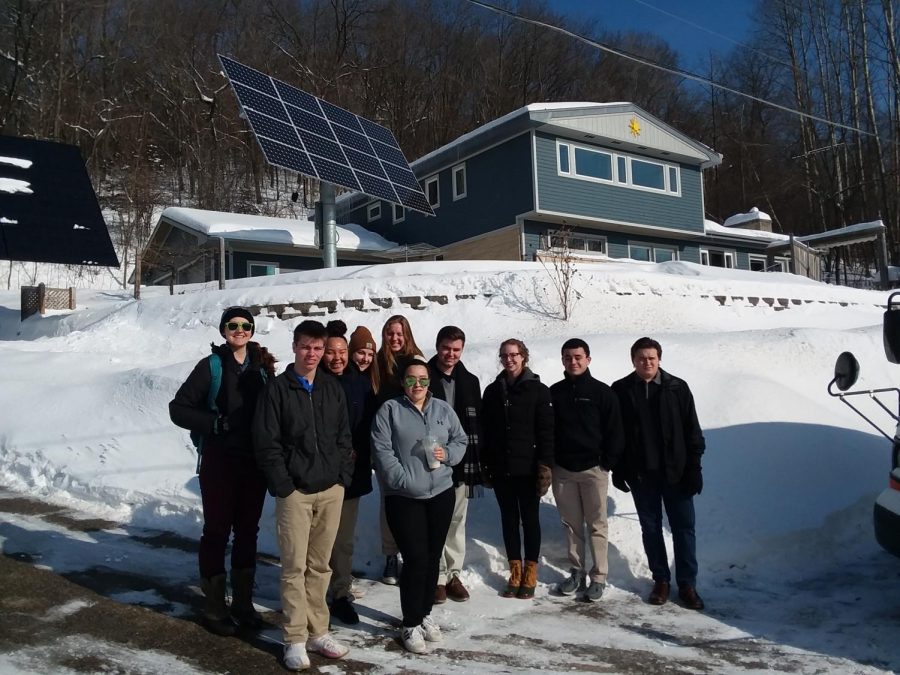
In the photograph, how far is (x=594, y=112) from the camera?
22938mm

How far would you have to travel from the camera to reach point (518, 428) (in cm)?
508

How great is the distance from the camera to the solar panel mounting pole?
16594 mm

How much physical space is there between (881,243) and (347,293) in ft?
61.6

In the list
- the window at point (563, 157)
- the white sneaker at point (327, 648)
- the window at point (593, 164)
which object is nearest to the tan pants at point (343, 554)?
the white sneaker at point (327, 648)

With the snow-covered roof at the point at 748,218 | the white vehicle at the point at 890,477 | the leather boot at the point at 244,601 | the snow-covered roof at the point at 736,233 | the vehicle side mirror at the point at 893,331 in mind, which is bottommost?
the leather boot at the point at 244,601

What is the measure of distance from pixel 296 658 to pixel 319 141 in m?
15.0

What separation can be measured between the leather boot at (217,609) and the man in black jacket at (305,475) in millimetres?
482

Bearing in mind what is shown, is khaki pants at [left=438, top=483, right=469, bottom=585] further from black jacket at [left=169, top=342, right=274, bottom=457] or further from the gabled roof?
the gabled roof

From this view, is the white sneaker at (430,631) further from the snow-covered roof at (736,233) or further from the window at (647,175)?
the snow-covered roof at (736,233)

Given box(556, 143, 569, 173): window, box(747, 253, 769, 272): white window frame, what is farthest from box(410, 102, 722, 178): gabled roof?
box(747, 253, 769, 272): white window frame

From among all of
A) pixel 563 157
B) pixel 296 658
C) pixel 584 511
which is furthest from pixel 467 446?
pixel 563 157

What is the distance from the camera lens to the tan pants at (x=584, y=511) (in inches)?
203

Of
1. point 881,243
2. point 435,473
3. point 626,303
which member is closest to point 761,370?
point 626,303

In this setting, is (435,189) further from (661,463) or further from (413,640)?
(413,640)
